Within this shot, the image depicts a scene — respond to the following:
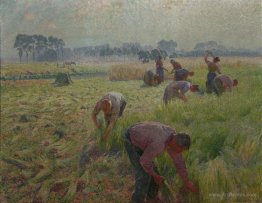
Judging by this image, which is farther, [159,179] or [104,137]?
[104,137]

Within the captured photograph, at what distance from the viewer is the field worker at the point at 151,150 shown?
5934mm

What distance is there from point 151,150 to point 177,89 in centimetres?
177

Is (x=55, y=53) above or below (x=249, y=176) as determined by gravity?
above

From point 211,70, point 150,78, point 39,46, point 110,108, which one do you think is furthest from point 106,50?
point 211,70

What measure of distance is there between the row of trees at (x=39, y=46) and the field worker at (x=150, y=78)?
1644 millimetres

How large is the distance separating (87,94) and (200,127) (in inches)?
84.2

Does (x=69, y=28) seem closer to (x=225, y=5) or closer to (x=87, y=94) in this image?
(x=87, y=94)

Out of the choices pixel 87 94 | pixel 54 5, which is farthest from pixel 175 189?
pixel 54 5

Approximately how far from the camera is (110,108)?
7.56m

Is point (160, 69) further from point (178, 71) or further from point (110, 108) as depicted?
point (110, 108)

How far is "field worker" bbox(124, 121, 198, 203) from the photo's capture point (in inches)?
234

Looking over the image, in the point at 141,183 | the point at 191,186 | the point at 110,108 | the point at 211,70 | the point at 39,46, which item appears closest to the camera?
the point at 191,186

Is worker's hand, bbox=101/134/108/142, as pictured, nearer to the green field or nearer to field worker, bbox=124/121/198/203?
the green field

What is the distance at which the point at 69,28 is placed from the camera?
8508mm
